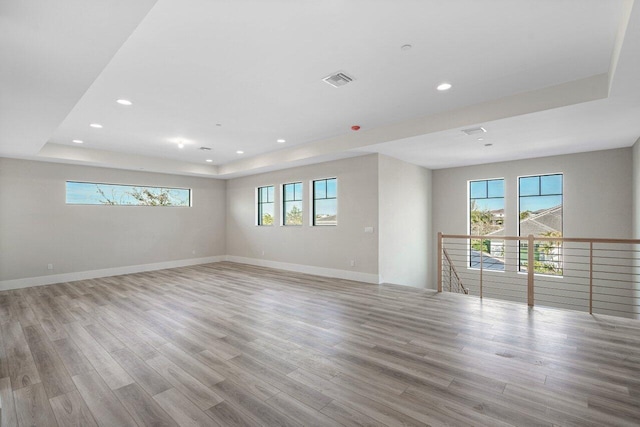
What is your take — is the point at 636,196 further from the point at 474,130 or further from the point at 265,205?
the point at 265,205

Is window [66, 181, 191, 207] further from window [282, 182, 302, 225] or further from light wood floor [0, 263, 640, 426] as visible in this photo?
window [282, 182, 302, 225]

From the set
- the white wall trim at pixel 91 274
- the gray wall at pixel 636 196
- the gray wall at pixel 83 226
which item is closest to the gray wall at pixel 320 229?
the gray wall at pixel 83 226

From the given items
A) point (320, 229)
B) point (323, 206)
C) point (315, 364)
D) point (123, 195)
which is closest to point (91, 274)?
point (123, 195)

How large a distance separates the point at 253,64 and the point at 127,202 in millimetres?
6317

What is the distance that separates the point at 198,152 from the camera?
23.0 ft

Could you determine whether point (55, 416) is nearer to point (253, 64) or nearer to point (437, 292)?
point (253, 64)

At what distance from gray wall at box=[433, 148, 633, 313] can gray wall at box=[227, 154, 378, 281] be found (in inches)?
116

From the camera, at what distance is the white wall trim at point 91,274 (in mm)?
5984

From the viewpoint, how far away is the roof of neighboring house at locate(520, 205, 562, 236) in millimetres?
6422

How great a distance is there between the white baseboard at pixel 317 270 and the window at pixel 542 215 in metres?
3.71

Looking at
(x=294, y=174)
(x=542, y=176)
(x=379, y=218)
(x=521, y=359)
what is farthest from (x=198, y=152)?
(x=542, y=176)

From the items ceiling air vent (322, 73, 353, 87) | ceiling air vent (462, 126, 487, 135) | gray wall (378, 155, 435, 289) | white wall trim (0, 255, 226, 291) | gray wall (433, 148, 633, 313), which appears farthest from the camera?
gray wall (378, 155, 435, 289)

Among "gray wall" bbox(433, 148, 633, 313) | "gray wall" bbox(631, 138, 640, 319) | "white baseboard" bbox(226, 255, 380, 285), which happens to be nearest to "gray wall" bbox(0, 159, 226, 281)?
"white baseboard" bbox(226, 255, 380, 285)

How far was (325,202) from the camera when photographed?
7.12 meters
